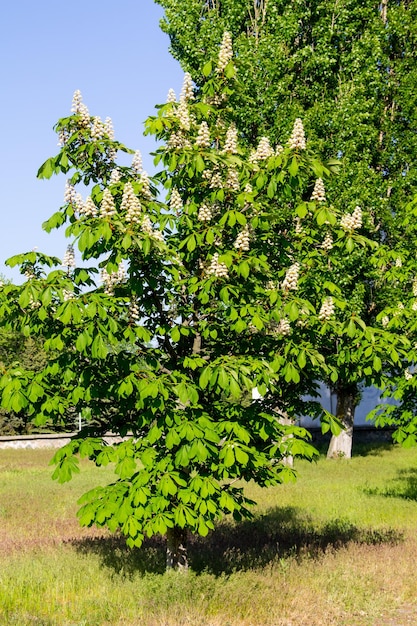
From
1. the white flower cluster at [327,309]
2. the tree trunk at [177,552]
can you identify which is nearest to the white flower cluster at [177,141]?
the white flower cluster at [327,309]

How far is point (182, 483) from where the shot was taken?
7910 mm

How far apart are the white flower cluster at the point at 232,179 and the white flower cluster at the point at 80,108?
1.95 metres

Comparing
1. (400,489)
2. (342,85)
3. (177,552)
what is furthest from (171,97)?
(342,85)

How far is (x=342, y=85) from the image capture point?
2444 cm

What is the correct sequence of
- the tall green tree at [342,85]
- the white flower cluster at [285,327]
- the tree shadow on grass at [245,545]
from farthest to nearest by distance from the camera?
the tall green tree at [342,85] < the tree shadow on grass at [245,545] < the white flower cluster at [285,327]

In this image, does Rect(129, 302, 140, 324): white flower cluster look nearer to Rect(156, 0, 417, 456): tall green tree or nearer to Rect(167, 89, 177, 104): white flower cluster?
Rect(167, 89, 177, 104): white flower cluster

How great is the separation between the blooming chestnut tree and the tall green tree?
14732 mm

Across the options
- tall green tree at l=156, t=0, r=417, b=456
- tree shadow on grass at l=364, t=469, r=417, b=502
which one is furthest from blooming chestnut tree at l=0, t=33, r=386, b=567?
tall green tree at l=156, t=0, r=417, b=456

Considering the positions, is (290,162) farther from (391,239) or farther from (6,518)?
(391,239)

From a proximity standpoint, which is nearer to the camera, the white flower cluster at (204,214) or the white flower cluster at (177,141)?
the white flower cluster at (177,141)

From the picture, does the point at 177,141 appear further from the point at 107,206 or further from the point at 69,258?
the point at 69,258

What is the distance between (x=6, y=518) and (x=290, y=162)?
11.8 metres

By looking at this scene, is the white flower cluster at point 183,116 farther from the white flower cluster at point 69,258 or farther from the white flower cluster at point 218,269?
the white flower cluster at point 69,258

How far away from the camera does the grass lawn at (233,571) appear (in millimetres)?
8414
